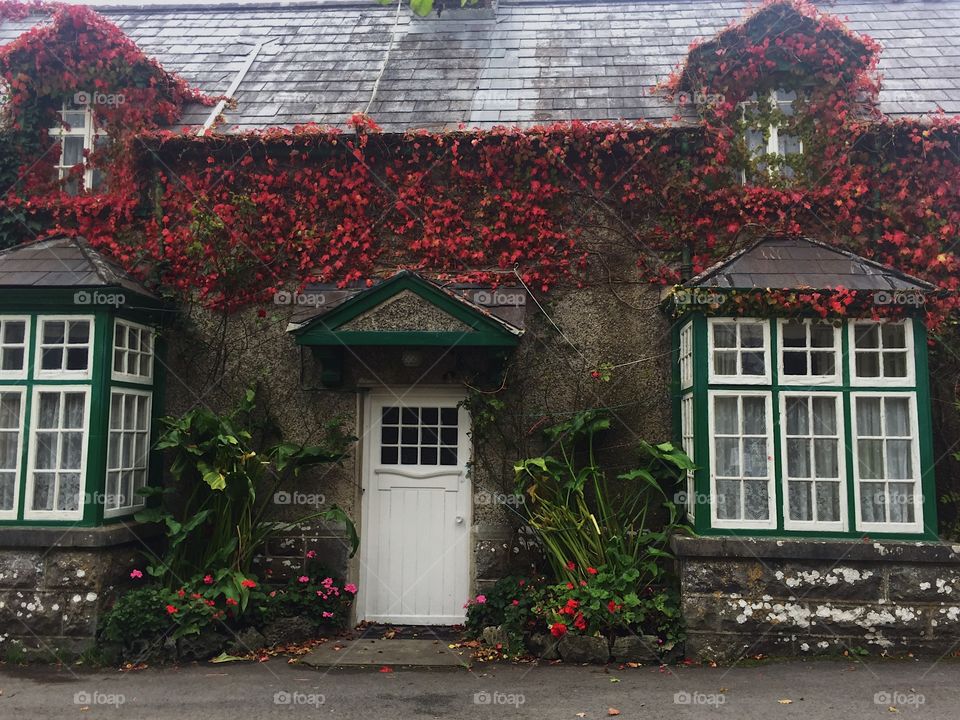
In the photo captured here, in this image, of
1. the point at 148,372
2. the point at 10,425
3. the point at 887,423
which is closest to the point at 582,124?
the point at 887,423

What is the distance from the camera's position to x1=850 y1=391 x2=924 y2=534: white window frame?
5842mm

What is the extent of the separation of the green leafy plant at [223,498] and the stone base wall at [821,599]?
3125mm

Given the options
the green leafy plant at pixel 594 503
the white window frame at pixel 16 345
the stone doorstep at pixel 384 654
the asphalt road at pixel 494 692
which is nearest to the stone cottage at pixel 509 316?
the white window frame at pixel 16 345

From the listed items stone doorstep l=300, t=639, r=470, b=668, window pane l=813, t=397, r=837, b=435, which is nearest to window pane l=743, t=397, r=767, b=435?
window pane l=813, t=397, r=837, b=435

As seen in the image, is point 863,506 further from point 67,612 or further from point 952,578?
point 67,612

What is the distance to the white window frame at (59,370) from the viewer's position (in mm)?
6203

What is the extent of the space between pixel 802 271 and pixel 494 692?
4.36 meters

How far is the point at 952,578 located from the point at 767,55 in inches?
204

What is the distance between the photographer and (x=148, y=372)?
6.88m

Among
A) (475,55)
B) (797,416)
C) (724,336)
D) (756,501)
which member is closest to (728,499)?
(756,501)

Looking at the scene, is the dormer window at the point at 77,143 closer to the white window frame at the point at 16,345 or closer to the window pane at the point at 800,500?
the white window frame at the point at 16,345

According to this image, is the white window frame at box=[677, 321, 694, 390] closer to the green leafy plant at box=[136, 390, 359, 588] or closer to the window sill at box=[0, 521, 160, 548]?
the green leafy plant at box=[136, 390, 359, 588]

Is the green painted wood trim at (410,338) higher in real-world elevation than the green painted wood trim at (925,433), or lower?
Answer: higher

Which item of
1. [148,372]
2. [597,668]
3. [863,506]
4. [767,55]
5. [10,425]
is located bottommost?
[597,668]
